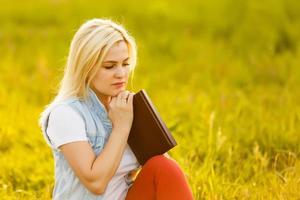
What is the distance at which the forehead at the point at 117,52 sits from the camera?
317 centimetres

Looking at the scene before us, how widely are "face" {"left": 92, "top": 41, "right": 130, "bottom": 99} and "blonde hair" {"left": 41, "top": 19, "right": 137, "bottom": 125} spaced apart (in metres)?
0.03

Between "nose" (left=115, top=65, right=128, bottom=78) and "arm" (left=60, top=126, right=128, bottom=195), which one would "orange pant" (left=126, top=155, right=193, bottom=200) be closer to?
"arm" (left=60, top=126, right=128, bottom=195)

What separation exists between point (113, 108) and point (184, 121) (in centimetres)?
242

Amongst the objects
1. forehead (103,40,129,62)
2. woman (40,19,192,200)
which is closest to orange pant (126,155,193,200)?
woman (40,19,192,200)

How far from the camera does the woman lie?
10.0 feet

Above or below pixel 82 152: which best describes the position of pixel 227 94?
below

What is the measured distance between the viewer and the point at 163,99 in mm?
6398

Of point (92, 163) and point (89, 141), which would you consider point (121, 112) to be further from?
point (92, 163)

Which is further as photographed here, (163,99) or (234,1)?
(234,1)

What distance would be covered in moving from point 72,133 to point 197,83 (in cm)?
413

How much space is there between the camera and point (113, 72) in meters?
3.21

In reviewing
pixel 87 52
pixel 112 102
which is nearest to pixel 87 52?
pixel 87 52

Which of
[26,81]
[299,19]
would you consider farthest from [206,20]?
[26,81]

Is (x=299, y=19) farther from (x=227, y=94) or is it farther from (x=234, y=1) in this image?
(x=227, y=94)
